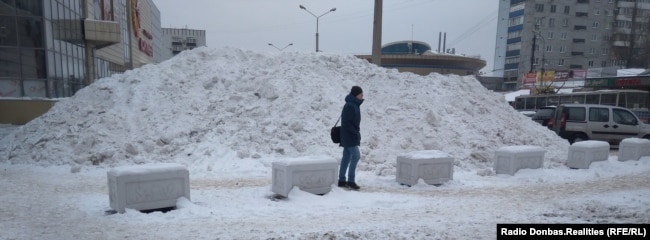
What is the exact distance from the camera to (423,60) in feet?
181

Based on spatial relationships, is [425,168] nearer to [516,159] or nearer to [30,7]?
[516,159]

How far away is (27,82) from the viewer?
17.6 metres

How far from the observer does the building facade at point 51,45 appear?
57.0 feet

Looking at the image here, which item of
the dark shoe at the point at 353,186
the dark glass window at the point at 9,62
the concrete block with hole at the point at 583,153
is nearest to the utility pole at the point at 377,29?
the concrete block with hole at the point at 583,153

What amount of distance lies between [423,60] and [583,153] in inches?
1885

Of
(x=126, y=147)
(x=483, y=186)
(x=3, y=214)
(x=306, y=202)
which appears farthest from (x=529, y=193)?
(x=126, y=147)

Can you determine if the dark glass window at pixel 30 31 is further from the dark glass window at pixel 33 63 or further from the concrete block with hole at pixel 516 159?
the concrete block with hole at pixel 516 159

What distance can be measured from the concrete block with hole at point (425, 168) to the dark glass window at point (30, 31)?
66.1ft

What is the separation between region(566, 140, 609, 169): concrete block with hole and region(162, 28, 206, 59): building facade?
96560mm

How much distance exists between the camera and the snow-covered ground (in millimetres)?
4754

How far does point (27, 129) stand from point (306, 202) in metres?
9.22

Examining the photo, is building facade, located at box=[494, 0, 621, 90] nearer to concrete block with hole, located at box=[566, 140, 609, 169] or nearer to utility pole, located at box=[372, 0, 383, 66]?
utility pole, located at box=[372, 0, 383, 66]

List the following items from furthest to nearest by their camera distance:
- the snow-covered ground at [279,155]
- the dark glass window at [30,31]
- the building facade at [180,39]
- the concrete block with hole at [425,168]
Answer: the building facade at [180,39] < the dark glass window at [30,31] < the concrete block with hole at [425,168] < the snow-covered ground at [279,155]

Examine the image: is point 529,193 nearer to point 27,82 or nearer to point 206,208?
point 206,208
